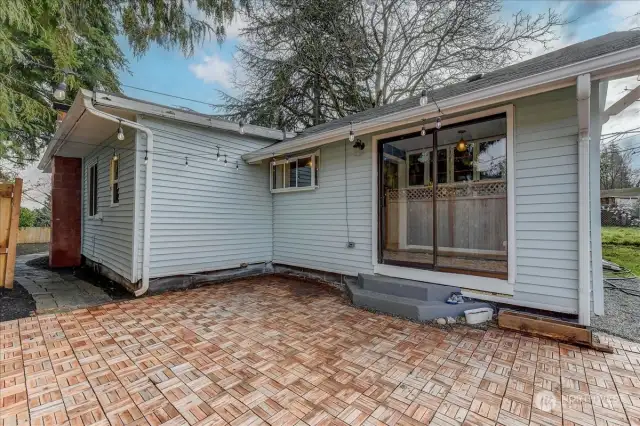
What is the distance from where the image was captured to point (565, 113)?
3369mm

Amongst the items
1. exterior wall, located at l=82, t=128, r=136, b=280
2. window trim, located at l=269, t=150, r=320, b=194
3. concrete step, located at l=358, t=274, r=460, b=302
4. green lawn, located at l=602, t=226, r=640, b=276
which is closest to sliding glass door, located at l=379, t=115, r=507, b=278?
concrete step, located at l=358, t=274, r=460, b=302

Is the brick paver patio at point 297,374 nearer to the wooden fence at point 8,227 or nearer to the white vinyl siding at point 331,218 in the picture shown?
the white vinyl siding at point 331,218

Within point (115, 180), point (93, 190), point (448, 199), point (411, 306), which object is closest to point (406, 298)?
point (411, 306)

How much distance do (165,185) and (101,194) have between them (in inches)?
120

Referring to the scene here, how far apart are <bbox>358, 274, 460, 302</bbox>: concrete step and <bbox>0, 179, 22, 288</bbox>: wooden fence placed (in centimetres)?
623

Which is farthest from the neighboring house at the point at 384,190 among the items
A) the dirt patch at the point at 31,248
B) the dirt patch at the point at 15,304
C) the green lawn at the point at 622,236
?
the green lawn at the point at 622,236

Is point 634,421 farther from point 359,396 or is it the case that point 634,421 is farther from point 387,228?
point 387,228

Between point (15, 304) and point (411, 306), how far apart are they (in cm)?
586

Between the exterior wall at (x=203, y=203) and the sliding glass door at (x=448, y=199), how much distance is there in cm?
318

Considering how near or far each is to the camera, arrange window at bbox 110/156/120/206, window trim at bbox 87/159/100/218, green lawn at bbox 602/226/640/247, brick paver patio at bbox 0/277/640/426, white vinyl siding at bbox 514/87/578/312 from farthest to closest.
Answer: green lawn at bbox 602/226/640/247, window trim at bbox 87/159/100/218, window at bbox 110/156/120/206, white vinyl siding at bbox 514/87/578/312, brick paver patio at bbox 0/277/640/426

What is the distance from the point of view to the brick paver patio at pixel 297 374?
198 centimetres

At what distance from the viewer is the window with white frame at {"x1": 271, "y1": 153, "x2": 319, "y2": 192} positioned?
20.3 ft

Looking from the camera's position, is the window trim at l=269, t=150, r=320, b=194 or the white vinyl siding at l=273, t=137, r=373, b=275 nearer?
the white vinyl siding at l=273, t=137, r=373, b=275

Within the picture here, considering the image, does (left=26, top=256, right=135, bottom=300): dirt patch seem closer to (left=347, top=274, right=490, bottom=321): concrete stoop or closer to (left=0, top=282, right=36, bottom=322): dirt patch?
(left=0, top=282, right=36, bottom=322): dirt patch
